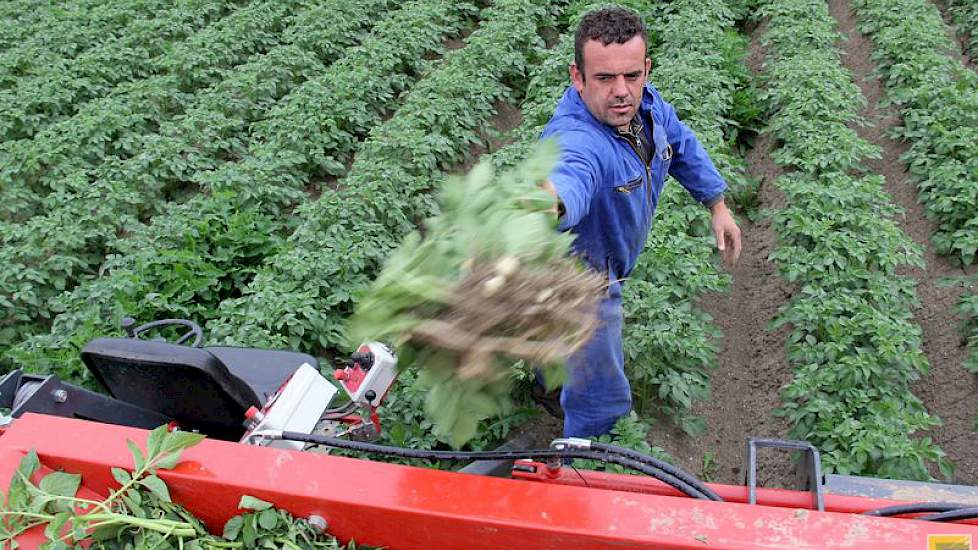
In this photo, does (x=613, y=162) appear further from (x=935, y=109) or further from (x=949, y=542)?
(x=935, y=109)

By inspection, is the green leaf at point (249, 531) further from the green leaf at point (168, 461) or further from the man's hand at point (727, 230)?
the man's hand at point (727, 230)

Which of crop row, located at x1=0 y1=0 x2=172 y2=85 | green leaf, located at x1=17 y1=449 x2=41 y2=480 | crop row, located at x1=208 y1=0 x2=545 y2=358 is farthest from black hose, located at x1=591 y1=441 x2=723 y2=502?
crop row, located at x1=0 y1=0 x2=172 y2=85

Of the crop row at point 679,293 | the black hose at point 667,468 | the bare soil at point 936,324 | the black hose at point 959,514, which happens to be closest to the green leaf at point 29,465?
the black hose at point 667,468

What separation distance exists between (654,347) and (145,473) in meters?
2.48

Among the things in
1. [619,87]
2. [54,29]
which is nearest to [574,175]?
[619,87]

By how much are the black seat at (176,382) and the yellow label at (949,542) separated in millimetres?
1752

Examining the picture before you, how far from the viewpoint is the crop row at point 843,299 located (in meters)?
3.49

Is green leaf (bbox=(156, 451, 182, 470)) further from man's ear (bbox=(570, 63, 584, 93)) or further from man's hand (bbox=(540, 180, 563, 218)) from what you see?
man's ear (bbox=(570, 63, 584, 93))

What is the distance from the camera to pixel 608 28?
269cm

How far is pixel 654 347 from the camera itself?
4.02m

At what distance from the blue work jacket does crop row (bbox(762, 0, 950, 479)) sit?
1.13m

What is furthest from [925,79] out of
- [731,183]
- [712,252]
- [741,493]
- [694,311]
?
[741,493]

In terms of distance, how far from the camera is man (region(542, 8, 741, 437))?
2.66 m

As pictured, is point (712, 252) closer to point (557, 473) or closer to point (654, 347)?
point (654, 347)
